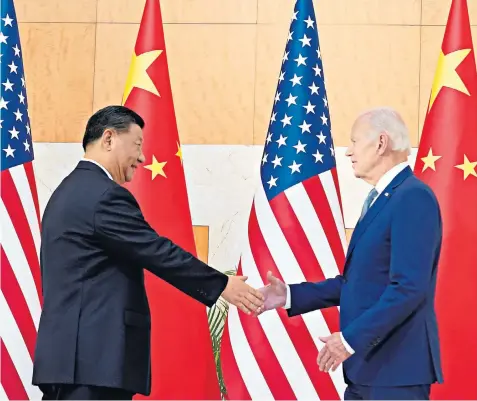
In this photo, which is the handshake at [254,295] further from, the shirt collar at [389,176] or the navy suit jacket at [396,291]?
the shirt collar at [389,176]

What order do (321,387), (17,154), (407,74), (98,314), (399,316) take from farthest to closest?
(407,74) < (17,154) < (321,387) < (98,314) < (399,316)

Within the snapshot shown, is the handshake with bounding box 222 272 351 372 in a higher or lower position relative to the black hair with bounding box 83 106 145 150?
lower

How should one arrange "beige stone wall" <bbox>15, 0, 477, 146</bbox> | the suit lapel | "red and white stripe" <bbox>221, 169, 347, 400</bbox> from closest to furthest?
1. the suit lapel
2. "red and white stripe" <bbox>221, 169, 347, 400</bbox>
3. "beige stone wall" <bbox>15, 0, 477, 146</bbox>

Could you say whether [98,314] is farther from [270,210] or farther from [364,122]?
[270,210]

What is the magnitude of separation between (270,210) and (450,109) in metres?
0.96

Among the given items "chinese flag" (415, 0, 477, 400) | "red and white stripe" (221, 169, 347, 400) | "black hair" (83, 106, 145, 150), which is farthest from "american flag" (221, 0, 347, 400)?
"black hair" (83, 106, 145, 150)

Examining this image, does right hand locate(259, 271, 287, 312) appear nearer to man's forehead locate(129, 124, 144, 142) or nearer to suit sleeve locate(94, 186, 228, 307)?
suit sleeve locate(94, 186, 228, 307)

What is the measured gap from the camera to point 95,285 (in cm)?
251

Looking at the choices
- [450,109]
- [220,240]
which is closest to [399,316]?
[450,109]

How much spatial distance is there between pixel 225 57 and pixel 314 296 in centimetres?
221

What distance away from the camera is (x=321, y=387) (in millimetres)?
3588

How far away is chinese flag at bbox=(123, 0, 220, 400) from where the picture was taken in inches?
146

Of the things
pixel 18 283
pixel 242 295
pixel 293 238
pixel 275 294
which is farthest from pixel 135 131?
pixel 18 283

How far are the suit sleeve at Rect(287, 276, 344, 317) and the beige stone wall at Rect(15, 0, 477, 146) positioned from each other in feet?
5.83
